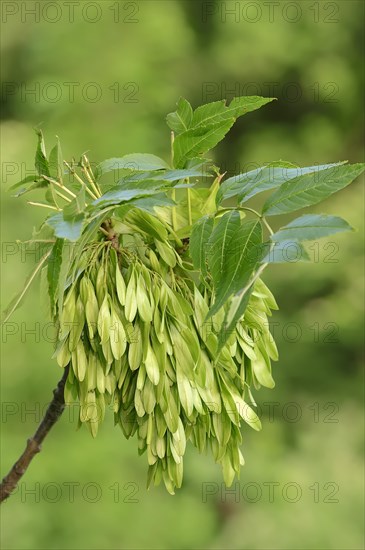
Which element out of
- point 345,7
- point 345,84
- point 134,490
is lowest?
point 134,490

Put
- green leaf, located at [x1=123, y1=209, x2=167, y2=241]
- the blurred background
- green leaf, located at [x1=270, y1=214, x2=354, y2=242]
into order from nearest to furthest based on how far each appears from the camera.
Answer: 1. green leaf, located at [x1=270, y1=214, x2=354, y2=242]
2. green leaf, located at [x1=123, y1=209, x2=167, y2=241]
3. the blurred background

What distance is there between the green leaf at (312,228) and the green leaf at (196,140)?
0.41 ft

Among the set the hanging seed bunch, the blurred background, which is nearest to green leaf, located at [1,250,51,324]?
the hanging seed bunch

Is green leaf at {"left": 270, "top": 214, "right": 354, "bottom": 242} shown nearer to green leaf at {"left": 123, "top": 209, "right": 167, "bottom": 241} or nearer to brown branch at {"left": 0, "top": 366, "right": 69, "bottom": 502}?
green leaf at {"left": 123, "top": 209, "right": 167, "bottom": 241}

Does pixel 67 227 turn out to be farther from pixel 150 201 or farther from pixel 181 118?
pixel 181 118

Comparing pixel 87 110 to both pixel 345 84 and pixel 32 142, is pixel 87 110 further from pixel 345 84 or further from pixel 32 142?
pixel 345 84

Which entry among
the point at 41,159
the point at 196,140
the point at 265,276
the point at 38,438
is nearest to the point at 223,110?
the point at 196,140

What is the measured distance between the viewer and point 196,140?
637 millimetres

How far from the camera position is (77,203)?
55 centimetres

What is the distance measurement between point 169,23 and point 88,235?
2855mm

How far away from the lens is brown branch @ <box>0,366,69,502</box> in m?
0.70

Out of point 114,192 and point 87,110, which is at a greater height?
point 87,110

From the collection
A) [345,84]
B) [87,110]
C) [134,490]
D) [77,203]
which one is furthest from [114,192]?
[345,84]

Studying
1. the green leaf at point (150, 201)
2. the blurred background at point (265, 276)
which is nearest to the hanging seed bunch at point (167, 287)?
the green leaf at point (150, 201)
